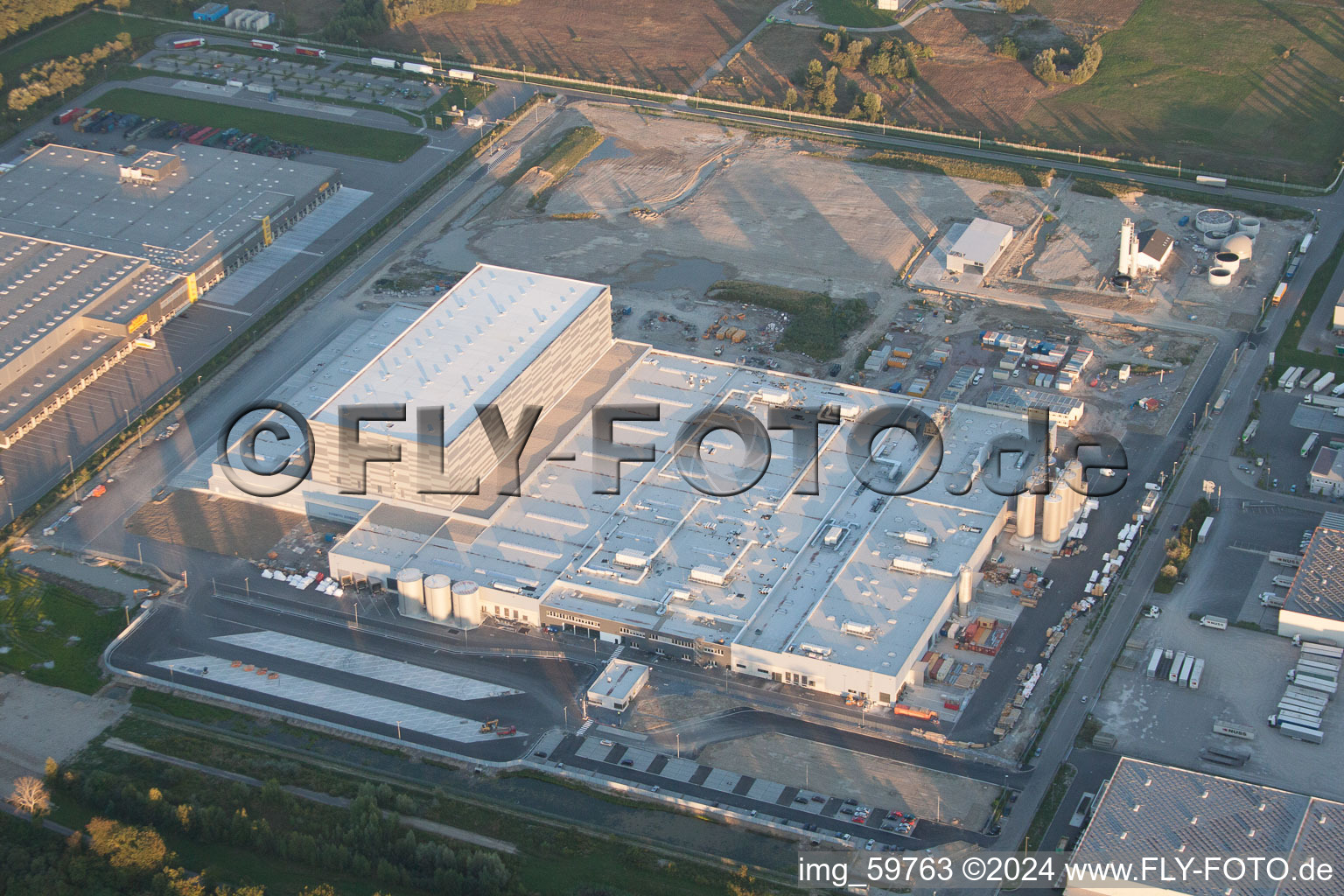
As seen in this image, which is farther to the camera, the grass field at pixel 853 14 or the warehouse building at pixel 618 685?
the grass field at pixel 853 14

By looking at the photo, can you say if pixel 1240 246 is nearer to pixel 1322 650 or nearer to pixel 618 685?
pixel 1322 650

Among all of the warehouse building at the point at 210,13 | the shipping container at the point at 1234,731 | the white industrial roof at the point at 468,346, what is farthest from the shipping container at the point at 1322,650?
the warehouse building at the point at 210,13

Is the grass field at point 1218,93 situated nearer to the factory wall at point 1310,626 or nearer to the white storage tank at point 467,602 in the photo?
the factory wall at point 1310,626

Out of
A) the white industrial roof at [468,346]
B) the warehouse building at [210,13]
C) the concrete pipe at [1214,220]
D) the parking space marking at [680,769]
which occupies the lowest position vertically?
the parking space marking at [680,769]

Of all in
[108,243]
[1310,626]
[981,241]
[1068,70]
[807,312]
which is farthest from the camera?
[1068,70]

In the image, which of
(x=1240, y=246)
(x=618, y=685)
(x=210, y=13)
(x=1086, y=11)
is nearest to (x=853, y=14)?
(x=1086, y=11)

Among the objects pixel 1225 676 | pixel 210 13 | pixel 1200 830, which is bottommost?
pixel 1225 676
